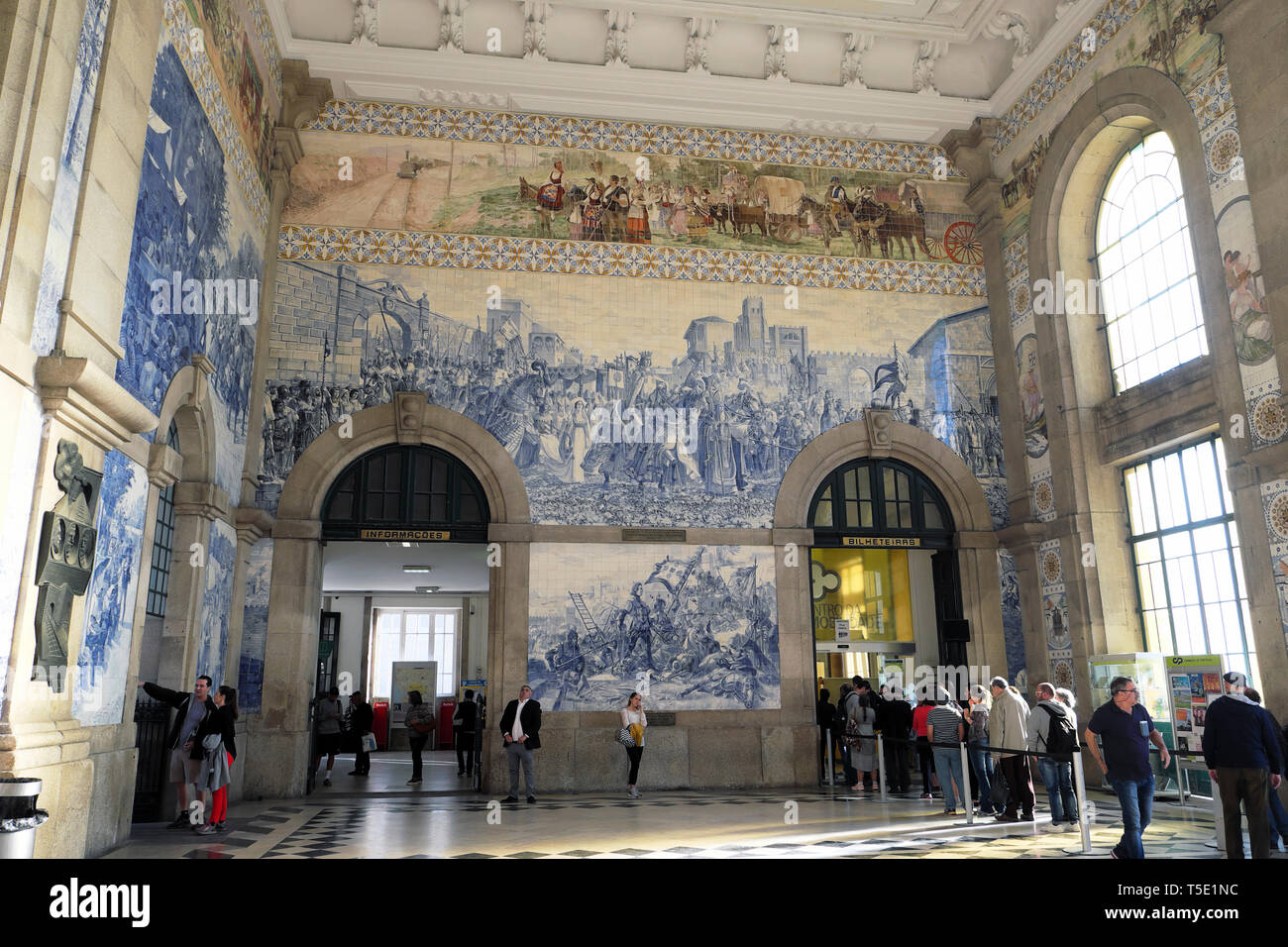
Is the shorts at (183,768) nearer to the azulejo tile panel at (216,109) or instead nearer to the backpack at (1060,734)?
the azulejo tile panel at (216,109)

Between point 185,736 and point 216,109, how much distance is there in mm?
7173

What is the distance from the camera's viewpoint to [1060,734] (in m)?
8.63

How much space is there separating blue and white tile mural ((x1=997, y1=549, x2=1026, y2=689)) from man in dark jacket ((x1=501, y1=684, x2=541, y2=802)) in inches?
287

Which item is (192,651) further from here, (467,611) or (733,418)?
(467,611)

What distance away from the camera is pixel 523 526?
514 inches

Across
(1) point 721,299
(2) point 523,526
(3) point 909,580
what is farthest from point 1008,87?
(2) point 523,526

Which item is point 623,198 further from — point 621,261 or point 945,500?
point 945,500

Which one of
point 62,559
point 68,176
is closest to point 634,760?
point 62,559

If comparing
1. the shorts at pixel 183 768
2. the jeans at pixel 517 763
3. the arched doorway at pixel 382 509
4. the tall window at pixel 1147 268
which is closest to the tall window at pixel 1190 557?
the tall window at pixel 1147 268

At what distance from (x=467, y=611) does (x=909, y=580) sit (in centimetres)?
1257

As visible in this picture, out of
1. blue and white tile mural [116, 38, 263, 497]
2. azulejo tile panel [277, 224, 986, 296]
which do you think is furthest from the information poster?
blue and white tile mural [116, 38, 263, 497]

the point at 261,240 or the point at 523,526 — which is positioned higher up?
the point at 261,240

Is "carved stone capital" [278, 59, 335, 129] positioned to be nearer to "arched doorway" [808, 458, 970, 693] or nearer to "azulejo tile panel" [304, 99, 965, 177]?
"azulejo tile panel" [304, 99, 965, 177]

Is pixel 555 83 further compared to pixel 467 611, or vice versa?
pixel 467 611
